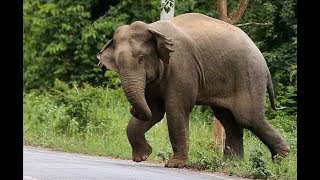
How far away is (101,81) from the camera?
3391 centimetres

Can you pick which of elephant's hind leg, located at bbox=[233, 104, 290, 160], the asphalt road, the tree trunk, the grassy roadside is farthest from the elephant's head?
elephant's hind leg, located at bbox=[233, 104, 290, 160]

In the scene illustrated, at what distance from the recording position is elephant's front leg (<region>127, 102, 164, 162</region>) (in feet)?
56.1

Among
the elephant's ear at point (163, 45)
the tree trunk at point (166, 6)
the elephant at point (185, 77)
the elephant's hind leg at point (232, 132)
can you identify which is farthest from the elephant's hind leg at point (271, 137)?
the tree trunk at point (166, 6)

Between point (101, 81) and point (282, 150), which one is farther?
point (101, 81)

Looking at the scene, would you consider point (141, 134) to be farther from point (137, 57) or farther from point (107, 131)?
point (107, 131)

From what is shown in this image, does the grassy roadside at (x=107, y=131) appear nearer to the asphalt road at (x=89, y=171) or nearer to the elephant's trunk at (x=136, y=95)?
the asphalt road at (x=89, y=171)

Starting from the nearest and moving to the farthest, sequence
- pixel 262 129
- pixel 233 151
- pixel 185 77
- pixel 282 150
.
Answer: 1. pixel 185 77
2. pixel 282 150
3. pixel 262 129
4. pixel 233 151

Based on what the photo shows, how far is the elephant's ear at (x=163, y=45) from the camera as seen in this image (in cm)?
1642

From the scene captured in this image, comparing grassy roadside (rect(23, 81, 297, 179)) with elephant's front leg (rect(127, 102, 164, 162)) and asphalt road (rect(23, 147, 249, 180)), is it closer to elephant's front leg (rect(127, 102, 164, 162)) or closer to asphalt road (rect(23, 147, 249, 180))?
elephant's front leg (rect(127, 102, 164, 162))

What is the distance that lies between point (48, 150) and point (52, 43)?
14.7 m

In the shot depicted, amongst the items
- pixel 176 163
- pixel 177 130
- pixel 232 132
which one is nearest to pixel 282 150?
pixel 232 132

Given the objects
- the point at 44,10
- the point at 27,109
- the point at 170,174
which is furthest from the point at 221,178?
the point at 44,10

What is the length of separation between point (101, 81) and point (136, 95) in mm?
18016

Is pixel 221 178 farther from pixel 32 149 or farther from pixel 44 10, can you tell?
pixel 44 10
